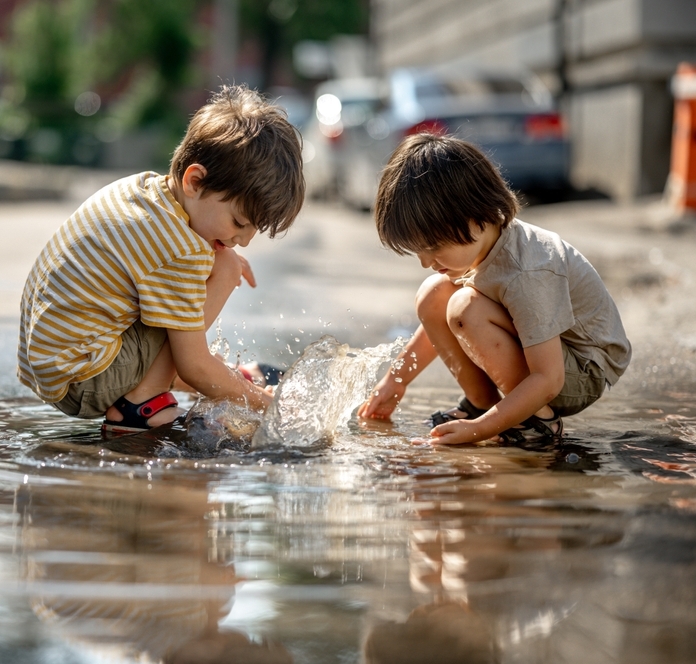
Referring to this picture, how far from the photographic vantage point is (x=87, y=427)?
2.91m

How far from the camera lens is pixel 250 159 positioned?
262cm

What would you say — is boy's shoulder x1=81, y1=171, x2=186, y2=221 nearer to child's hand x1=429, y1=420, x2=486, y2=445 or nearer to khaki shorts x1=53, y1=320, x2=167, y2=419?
khaki shorts x1=53, y1=320, x2=167, y2=419

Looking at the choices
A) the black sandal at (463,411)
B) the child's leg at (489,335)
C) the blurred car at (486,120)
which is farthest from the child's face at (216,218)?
the blurred car at (486,120)

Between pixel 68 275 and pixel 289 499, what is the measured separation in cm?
89

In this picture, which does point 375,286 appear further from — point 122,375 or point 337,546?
point 337,546

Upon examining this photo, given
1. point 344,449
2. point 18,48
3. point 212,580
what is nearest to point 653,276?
point 344,449

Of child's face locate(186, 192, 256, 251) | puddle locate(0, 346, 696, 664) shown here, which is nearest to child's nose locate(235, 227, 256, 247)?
child's face locate(186, 192, 256, 251)

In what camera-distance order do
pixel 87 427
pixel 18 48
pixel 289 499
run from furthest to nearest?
pixel 18 48 < pixel 87 427 < pixel 289 499

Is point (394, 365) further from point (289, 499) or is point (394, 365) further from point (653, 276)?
point (653, 276)

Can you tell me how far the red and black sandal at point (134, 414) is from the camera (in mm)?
2795

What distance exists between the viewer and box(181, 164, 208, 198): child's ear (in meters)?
2.63

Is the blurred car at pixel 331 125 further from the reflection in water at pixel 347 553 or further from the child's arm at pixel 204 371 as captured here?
the reflection in water at pixel 347 553

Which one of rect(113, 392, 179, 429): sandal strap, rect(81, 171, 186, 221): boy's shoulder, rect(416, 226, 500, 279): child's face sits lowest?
rect(113, 392, 179, 429): sandal strap

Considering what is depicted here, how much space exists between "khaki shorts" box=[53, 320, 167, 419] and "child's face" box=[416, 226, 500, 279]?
72 cm
